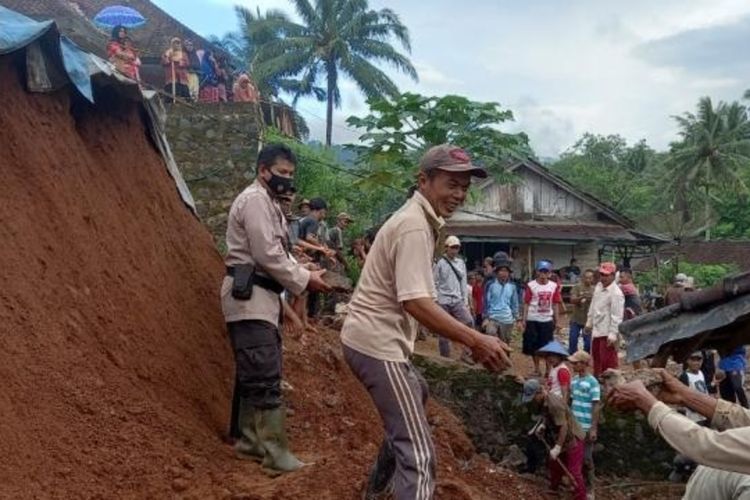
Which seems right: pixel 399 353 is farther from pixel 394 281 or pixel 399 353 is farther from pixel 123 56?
pixel 123 56

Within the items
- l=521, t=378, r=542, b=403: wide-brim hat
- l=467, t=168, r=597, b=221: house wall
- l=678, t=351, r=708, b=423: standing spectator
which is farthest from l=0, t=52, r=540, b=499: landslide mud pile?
l=467, t=168, r=597, b=221: house wall

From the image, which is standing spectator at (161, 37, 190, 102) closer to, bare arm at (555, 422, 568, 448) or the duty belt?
bare arm at (555, 422, 568, 448)

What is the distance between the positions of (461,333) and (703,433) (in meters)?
0.94

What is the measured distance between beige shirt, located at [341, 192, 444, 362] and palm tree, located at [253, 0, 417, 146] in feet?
95.7

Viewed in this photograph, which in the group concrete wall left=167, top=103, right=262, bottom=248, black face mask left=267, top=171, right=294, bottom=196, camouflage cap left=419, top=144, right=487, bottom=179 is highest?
concrete wall left=167, top=103, right=262, bottom=248

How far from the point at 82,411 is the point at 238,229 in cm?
124

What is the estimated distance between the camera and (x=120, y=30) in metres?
12.0

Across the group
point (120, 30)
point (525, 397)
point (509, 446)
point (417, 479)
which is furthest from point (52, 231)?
point (120, 30)

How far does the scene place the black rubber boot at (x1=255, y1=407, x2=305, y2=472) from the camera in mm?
4094

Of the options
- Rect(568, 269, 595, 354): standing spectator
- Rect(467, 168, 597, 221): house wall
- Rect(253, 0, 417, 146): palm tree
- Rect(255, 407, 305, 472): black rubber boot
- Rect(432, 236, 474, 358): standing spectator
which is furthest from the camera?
Rect(253, 0, 417, 146): palm tree

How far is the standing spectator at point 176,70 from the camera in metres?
12.3

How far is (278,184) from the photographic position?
14.4ft

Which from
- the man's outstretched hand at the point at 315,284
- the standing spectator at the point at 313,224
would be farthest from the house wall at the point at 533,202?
the man's outstretched hand at the point at 315,284

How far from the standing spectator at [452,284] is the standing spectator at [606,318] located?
5.10ft
